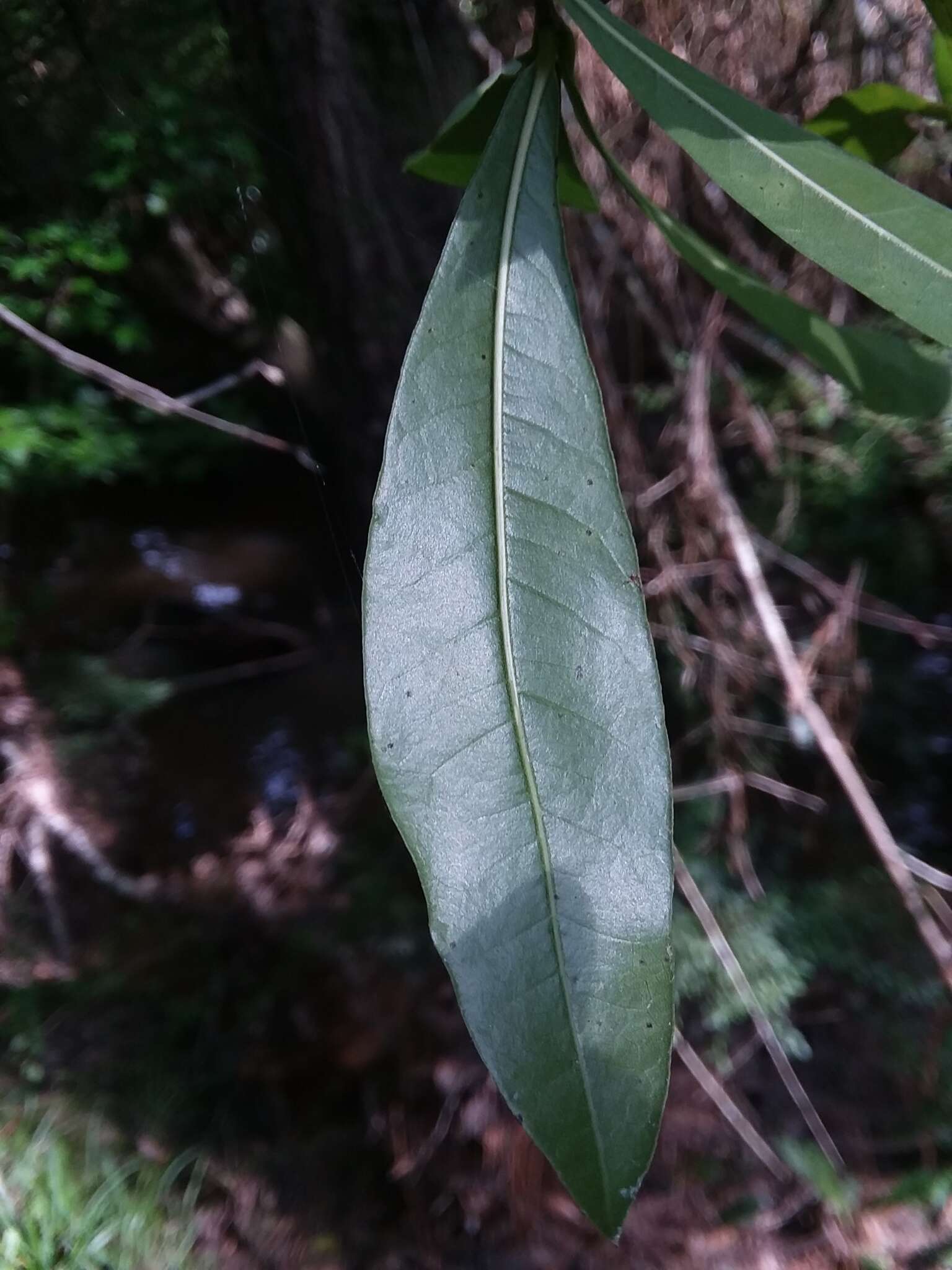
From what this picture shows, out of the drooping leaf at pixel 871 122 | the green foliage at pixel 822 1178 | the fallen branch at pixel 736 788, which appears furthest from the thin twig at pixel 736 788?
the drooping leaf at pixel 871 122

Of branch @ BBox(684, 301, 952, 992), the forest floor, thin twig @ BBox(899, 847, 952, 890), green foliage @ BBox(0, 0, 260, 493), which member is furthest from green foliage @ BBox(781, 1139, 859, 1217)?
green foliage @ BBox(0, 0, 260, 493)

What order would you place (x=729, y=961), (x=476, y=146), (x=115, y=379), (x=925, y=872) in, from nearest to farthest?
(x=476, y=146) → (x=115, y=379) → (x=925, y=872) → (x=729, y=961)

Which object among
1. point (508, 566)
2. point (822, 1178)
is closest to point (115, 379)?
point (508, 566)

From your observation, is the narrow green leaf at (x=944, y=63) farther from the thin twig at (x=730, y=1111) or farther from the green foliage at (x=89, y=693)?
the green foliage at (x=89, y=693)

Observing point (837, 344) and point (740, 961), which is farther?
point (740, 961)

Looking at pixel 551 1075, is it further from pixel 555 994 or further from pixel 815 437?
pixel 815 437

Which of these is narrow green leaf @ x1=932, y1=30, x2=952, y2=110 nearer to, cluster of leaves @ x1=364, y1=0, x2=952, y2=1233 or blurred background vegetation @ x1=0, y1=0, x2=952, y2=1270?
cluster of leaves @ x1=364, y1=0, x2=952, y2=1233

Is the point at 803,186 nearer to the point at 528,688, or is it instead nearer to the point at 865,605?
the point at 528,688

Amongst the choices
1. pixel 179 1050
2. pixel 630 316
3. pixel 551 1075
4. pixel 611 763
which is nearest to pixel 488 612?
pixel 611 763
